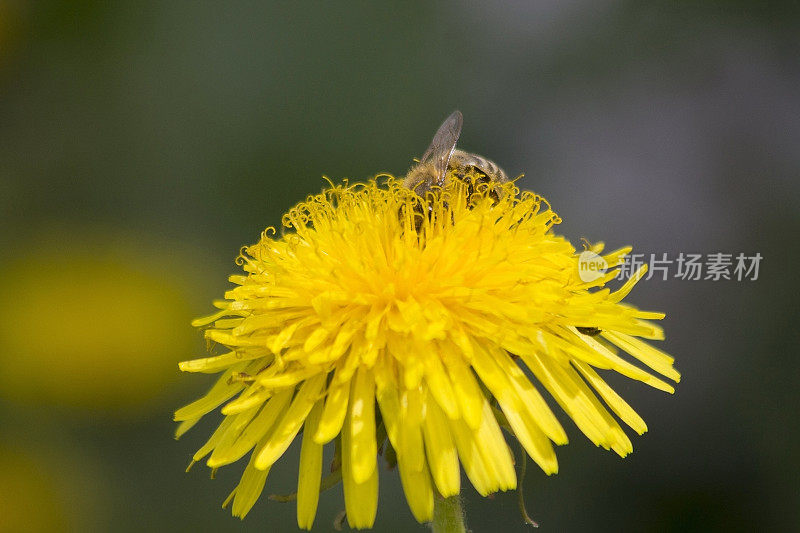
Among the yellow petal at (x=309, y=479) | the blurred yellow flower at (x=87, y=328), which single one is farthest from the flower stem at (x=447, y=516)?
the blurred yellow flower at (x=87, y=328)

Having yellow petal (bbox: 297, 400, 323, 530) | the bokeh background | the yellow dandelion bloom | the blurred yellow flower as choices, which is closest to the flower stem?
the yellow dandelion bloom

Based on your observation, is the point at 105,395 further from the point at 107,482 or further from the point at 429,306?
the point at 429,306

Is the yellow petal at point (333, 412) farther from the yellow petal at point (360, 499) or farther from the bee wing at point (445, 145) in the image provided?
the bee wing at point (445, 145)

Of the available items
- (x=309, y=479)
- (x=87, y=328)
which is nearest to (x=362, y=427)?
(x=309, y=479)

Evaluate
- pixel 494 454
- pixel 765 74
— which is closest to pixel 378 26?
pixel 765 74

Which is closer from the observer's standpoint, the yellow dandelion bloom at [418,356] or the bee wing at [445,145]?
the yellow dandelion bloom at [418,356]
